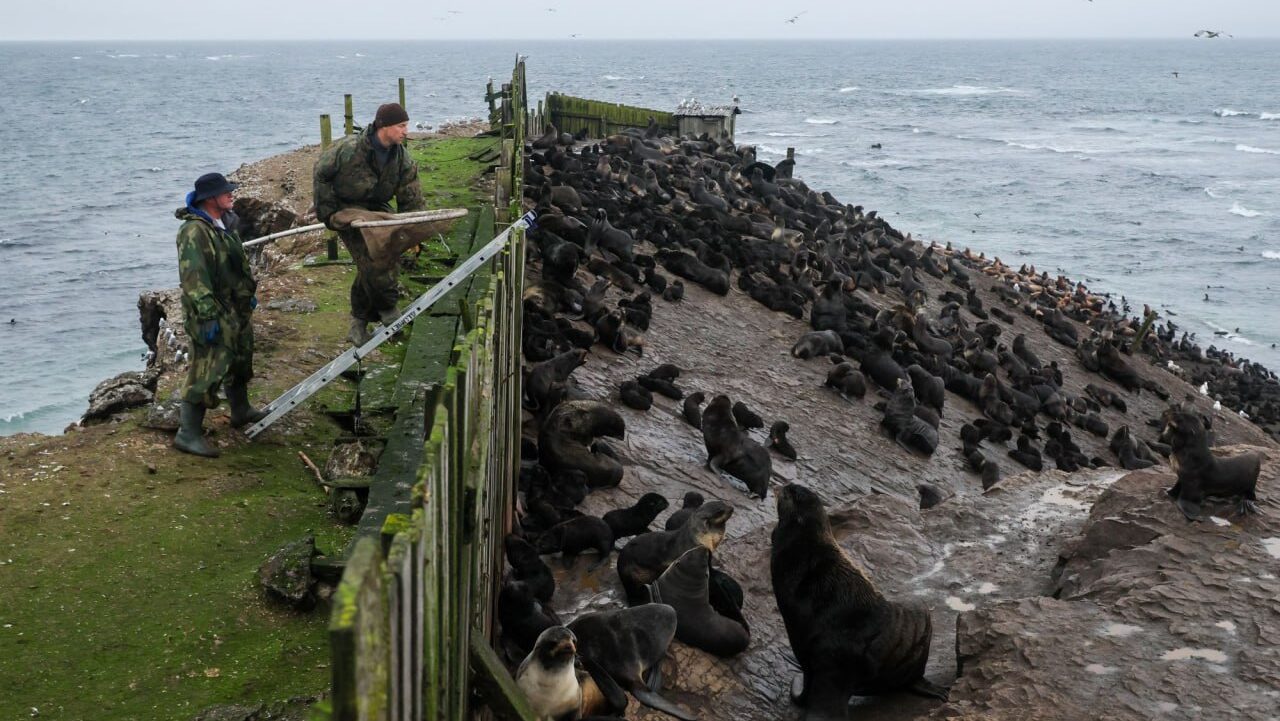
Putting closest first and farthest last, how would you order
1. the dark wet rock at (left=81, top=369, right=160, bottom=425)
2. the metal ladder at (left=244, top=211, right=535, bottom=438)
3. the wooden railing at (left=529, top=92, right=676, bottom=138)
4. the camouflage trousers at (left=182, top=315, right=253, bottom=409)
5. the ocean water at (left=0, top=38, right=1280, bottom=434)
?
1. the camouflage trousers at (left=182, top=315, right=253, bottom=409)
2. the metal ladder at (left=244, top=211, right=535, bottom=438)
3. the dark wet rock at (left=81, top=369, right=160, bottom=425)
4. the ocean water at (left=0, top=38, right=1280, bottom=434)
5. the wooden railing at (left=529, top=92, right=676, bottom=138)

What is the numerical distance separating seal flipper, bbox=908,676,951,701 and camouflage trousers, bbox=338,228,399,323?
19.1 ft

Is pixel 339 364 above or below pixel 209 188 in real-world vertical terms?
below

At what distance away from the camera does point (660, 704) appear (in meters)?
6.00

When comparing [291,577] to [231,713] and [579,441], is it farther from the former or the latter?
[579,441]

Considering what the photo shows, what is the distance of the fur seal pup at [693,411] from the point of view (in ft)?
39.2

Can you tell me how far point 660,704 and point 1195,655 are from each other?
9.29 ft

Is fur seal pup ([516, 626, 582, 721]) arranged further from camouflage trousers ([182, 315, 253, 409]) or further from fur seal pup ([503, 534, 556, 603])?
camouflage trousers ([182, 315, 253, 409])

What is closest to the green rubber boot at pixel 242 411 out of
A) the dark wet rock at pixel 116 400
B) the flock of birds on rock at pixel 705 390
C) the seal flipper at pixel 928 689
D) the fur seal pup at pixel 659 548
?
the dark wet rock at pixel 116 400

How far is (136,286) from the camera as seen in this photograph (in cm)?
3481

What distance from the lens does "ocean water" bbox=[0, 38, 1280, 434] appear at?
3456 cm

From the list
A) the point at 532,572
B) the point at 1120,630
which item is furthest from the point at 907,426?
the point at 532,572

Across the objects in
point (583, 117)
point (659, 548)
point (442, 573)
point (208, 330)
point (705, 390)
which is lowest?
point (705, 390)

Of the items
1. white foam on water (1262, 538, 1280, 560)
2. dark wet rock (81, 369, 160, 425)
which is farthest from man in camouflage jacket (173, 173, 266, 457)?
white foam on water (1262, 538, 1280, 560)

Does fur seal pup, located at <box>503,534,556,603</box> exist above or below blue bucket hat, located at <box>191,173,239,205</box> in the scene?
below
